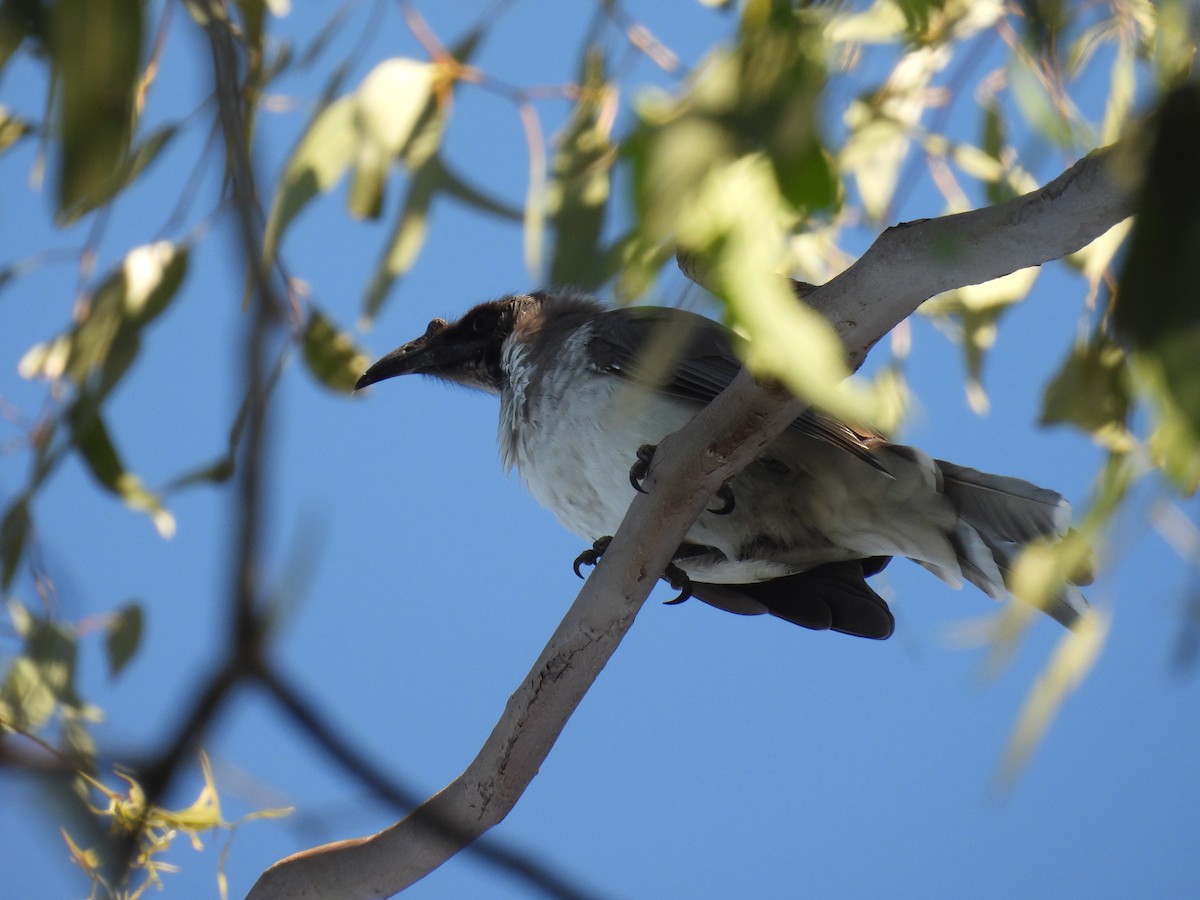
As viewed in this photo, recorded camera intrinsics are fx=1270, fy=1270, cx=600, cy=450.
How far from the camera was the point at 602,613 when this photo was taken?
69.7 inches

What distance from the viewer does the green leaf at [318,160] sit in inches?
63.8

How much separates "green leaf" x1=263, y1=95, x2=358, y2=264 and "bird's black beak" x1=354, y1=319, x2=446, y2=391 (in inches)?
54.4

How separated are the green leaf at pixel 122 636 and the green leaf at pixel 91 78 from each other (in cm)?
173

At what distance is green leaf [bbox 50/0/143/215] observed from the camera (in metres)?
0.94

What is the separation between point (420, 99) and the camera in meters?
1.76

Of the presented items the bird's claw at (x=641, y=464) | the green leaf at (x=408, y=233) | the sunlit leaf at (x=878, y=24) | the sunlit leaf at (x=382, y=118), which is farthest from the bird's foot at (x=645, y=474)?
the sunlit leaf at (x=878, y=24)

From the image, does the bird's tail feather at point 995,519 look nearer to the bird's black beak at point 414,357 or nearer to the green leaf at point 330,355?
the green leaf at point 330,355

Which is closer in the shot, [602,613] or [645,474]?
[602,613]

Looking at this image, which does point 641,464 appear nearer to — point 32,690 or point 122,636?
point 32,690

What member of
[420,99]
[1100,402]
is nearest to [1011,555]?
[1100,402]

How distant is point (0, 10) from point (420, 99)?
0.59 metres

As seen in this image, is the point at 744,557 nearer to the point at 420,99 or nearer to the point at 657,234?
the point at 420,99

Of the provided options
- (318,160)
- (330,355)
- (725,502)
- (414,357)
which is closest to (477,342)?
(414,357)

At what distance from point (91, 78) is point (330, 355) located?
1422mm
